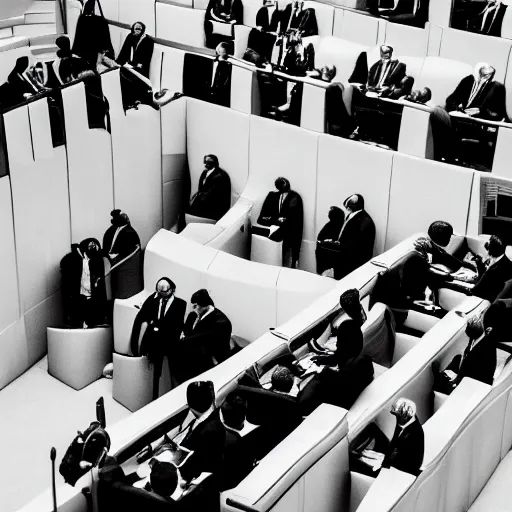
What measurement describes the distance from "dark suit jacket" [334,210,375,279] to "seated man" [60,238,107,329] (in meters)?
2.28

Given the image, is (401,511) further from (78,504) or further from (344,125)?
(344,125)

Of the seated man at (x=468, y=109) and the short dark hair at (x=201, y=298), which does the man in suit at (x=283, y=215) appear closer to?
the seated man at (x=468, y=109)

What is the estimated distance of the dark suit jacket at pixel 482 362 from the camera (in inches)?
251

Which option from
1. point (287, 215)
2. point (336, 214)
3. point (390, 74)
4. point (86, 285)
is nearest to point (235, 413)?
point (86, 285)

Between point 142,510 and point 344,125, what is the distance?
5.51 metres

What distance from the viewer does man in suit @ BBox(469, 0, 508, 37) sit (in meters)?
11.3

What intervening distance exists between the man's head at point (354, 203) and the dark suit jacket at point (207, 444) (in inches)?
165

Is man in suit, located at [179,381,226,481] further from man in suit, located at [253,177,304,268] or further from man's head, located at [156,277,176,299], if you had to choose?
man in suit, located at [253,177,304,268]

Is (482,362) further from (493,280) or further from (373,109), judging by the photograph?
(373,109)

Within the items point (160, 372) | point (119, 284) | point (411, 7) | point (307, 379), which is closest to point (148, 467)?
point (307, 379)

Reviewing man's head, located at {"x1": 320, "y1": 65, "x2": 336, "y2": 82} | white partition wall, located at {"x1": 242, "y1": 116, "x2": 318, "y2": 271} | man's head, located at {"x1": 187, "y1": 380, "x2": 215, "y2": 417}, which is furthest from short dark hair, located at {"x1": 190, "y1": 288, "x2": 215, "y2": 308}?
man's head, located at {"x1": 320, "y1": 65, "x2": 336, "y2": 82}

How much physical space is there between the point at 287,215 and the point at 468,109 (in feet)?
6.84

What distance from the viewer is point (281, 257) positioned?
10.1 metres

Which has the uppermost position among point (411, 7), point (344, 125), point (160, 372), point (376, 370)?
point (411, 7)
